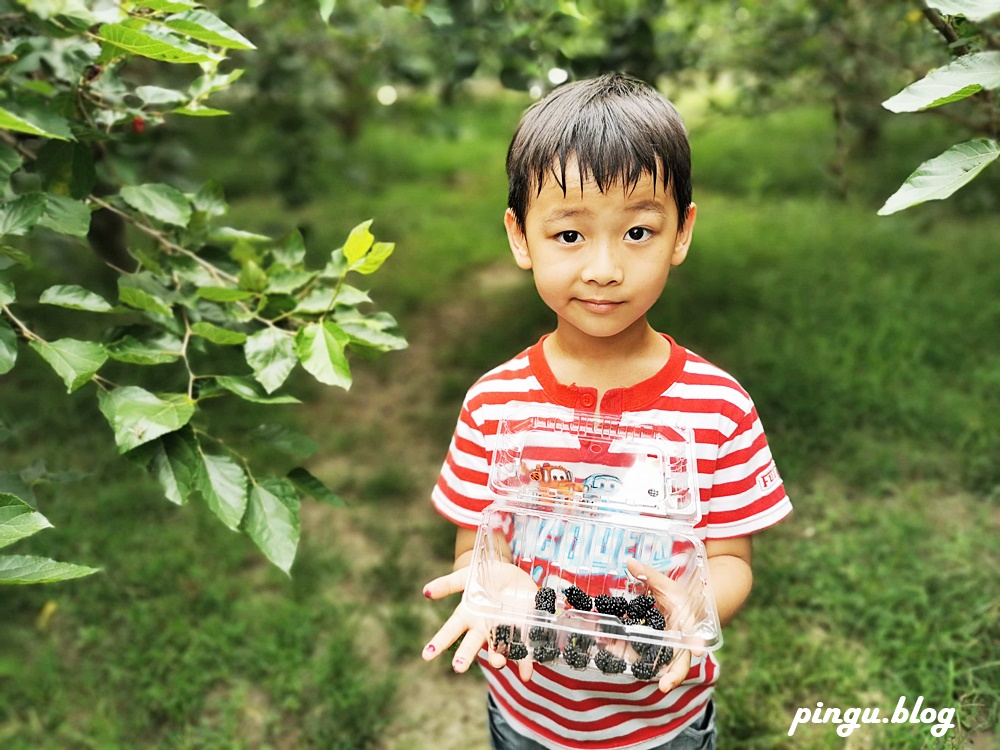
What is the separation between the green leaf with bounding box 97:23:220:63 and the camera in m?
1.40

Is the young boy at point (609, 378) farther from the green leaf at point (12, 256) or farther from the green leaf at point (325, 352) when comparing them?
the green leaf at point (12, 256)

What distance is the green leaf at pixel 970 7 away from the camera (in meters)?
1.05

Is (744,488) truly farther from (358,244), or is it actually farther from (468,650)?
(358,244)

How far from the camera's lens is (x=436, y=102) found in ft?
21.4

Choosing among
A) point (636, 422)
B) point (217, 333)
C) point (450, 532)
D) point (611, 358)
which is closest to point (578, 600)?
point (636, 422)

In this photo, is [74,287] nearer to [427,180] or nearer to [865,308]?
[865,308]

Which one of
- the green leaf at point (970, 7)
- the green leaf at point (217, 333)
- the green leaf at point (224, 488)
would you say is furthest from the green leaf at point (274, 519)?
the green leaf at point (970, 7)

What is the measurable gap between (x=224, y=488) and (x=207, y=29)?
0.81 meters

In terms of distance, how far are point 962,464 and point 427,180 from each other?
5.23m

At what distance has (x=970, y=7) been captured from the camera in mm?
1074

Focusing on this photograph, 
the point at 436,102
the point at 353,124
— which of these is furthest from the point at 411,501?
the point at 353,124

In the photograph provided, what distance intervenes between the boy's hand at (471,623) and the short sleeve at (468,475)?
17 centimetres

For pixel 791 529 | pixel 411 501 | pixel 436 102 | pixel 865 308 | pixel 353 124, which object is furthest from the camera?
pixel 353 124

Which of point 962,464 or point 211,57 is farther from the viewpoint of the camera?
point 962,464
